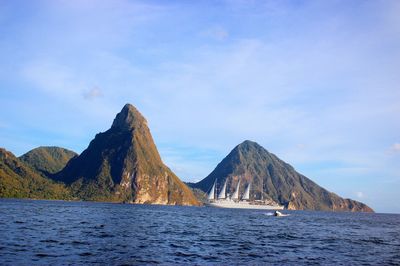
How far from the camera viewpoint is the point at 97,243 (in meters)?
49.7

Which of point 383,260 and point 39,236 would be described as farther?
point 39,236

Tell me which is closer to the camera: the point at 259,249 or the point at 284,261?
the point at 284,261

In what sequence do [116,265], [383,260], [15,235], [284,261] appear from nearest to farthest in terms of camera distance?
[116,265] → [284,261] → [383,260] → [15,235]

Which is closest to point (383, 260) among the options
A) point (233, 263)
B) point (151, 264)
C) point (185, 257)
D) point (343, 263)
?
point (343, 263)

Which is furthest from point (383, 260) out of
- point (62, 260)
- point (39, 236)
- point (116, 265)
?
point (39, 236)

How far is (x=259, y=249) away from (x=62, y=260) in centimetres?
2655

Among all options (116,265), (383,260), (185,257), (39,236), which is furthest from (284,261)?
(39,236)

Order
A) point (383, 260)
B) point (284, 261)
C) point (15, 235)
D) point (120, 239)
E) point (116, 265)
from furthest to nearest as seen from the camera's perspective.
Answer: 1. point (120, 239)
2. point (15, 235)
3. point (383, 260)
4. point (284, 261)
5. point (116, 265)

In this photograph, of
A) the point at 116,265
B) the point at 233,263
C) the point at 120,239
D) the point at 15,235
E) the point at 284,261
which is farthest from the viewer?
the point at 120,239

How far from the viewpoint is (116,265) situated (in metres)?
35.7

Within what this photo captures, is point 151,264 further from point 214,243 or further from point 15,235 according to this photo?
point 15,235

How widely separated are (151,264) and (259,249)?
20.1 m

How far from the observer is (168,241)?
2223 inches

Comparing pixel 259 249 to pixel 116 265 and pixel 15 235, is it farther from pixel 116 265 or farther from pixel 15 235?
pixel 15 235
